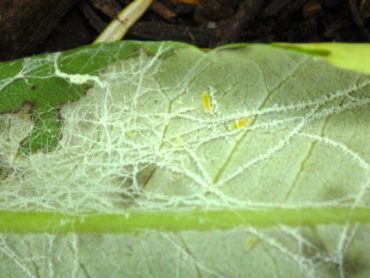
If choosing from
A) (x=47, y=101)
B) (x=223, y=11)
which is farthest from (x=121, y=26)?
(x=47, y=101)

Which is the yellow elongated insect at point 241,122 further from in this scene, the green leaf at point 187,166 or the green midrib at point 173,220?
the green midrib at point 173,220

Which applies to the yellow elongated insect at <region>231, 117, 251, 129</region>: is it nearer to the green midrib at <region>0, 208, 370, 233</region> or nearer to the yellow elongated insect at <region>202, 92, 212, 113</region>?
the yellow elongated insect at <region>202, 92, 212, 113</region>

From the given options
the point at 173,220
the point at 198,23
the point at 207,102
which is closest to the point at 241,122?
the point at 207,102

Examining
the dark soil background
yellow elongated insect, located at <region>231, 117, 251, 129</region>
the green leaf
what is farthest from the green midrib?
the dark soil background

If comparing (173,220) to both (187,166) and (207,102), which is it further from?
(207,102)

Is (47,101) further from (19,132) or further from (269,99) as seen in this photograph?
(269,99)

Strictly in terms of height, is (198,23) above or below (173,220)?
above

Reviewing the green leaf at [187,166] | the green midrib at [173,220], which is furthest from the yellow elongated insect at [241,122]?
the green midrib at [173,220]
